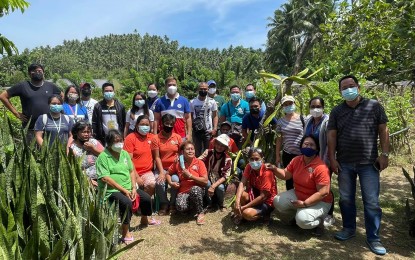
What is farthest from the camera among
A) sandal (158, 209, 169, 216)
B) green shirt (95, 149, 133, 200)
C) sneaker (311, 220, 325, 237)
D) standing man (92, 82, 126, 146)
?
standing man (92, 82, 126, 146)

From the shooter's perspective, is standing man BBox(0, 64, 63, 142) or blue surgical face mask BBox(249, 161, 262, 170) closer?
blue surgical face mask BBox(249, 161, 262, 170)

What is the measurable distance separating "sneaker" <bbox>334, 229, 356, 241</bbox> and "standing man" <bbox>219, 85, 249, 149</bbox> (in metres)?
2.05

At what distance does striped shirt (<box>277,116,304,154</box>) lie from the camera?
4.31 m

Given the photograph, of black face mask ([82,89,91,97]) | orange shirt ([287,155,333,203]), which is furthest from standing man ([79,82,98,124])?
orange shirt ([287,155,333,203])

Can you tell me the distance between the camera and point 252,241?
375cm

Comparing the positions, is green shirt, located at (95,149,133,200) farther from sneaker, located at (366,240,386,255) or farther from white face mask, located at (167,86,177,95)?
sneaker, located at (366,240,386,255)

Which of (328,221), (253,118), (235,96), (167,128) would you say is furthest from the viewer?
(235,96)

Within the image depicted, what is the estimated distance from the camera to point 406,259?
11.0 feet

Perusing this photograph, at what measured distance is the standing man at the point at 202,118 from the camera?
5496 mm

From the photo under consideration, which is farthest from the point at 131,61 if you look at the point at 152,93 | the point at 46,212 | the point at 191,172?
the point at 46,212

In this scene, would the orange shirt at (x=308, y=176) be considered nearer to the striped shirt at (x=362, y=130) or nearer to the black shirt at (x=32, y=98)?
the striped shirt at (x=362, y=130)

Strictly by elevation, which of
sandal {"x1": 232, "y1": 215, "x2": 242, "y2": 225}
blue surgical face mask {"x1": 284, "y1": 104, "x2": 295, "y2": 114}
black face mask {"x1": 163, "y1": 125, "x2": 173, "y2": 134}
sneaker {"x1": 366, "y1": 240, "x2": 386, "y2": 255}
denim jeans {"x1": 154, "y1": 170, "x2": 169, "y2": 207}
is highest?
blue surgical face mask {"x1": 284, "y1": 104, "x2": 295, "y2": 114}

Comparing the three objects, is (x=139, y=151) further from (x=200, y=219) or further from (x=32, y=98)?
(x=32, y=98)

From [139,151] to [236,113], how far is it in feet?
5.72
